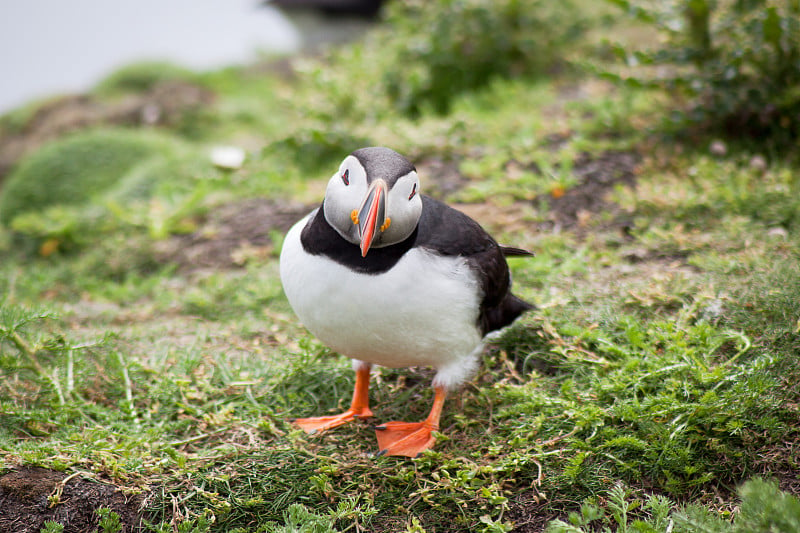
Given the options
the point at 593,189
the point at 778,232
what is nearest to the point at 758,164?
the point at 778,232

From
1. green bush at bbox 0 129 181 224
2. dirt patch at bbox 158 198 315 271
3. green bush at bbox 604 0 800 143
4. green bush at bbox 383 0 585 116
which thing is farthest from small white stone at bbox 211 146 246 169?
green bush at bbox 604 0 800 143

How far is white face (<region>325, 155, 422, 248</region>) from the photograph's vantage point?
2.22m

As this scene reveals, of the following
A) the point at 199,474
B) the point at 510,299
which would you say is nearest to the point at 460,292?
the point at 510,299

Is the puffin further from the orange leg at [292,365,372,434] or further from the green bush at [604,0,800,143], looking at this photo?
the green bush at [604,0,800,143]

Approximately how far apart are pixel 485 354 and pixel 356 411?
66 centimetres

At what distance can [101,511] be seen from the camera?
2.29m

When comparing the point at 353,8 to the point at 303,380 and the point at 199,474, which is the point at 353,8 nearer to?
the point at 303,380

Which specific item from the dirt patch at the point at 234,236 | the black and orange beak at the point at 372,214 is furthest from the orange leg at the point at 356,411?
the dirt patch at the point at 234,236

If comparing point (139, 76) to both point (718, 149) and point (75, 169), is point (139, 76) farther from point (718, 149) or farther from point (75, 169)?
point (718, 149)

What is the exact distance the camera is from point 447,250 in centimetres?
253

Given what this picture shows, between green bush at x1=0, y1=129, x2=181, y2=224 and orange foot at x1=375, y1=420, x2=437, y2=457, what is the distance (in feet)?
15.1

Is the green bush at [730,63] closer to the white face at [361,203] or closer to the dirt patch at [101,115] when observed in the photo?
the white face at [361,203]

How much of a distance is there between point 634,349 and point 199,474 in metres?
1.78

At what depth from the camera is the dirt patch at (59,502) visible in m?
2.28
